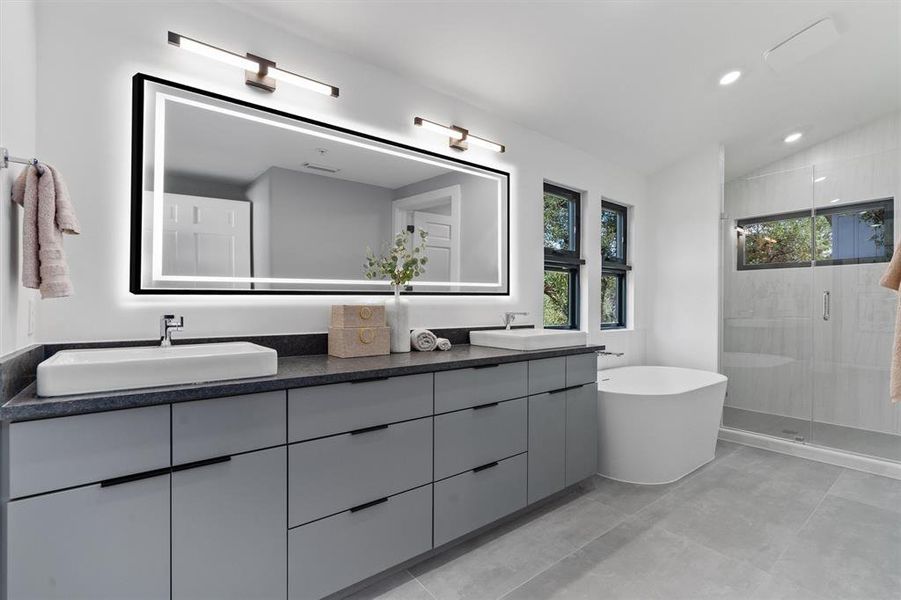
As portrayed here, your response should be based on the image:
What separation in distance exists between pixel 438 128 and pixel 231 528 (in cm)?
223

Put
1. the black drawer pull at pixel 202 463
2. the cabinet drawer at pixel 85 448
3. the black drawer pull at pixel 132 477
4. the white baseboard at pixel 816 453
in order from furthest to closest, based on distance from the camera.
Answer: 1. the white baseboard at pixel 816 453
2. the black drawer pull at pixel 202 463
3. the black drawer pull at pixel 132 477
4. the cabinet drawer at pixel 85 448

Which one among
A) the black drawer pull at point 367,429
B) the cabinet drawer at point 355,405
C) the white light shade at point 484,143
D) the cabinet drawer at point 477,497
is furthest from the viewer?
the white light shade at point 484,143

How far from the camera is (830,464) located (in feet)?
11.0

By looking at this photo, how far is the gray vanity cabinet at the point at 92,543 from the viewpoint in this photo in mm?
1115

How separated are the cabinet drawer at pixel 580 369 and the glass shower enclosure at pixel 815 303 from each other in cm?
194

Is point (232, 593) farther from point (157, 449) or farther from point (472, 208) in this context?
point (472, 208)

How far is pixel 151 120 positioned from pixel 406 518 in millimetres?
1901

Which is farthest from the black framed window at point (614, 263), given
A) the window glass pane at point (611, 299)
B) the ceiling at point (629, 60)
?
the ceiling at point (629, 60)

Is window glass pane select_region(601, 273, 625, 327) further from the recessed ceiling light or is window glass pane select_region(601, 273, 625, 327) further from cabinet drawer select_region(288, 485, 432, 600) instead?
cabinet drawer select_region(288, 485, 432, 600)

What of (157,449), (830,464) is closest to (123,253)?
(157,449)

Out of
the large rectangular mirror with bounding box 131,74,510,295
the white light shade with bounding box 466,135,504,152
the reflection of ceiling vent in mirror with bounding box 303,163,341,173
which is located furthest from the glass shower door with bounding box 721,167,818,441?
the reflection of ceiling vent in mirror with bounding box 303,163,341,173

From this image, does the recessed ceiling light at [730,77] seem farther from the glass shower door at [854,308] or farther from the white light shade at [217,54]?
the white light shade at [217,54]

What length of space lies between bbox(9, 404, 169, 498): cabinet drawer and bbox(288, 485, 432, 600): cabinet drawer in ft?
1.84

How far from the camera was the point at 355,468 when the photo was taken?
1.69 meters
